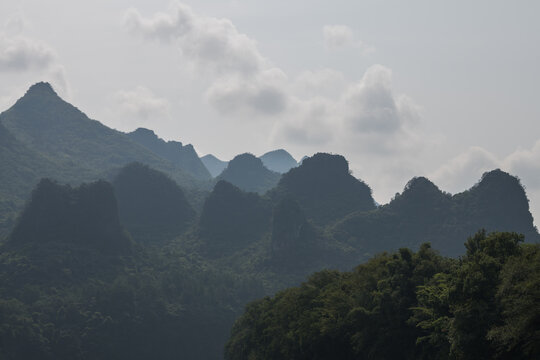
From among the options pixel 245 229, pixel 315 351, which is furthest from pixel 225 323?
pixel 315 351

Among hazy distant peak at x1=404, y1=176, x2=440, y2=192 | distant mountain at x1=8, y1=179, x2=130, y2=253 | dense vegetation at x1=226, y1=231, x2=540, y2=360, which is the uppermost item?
hazy distant peak at x1=404, y1=176, x2=440, y2=192

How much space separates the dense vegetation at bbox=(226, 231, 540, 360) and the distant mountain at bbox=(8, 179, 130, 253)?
6200 cm

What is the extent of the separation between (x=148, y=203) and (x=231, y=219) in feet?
67.7

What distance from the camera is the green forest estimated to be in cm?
3636

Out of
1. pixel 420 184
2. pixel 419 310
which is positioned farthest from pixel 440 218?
pixel 419 310

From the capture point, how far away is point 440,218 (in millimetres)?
151000

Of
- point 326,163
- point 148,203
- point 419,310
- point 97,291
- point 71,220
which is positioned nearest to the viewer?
point 419,310

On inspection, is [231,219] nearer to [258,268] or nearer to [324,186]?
[258,268]

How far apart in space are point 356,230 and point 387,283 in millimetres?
110584

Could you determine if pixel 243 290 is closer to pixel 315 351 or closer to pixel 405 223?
pixel 405 223

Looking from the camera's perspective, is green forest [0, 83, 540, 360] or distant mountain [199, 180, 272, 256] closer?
green forest [0, 83, 540, 360]

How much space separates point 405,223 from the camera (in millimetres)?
153500

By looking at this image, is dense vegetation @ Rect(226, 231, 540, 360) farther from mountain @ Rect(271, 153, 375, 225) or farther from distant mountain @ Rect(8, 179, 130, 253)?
mountain @ Rect(271, 153, 375, 225)

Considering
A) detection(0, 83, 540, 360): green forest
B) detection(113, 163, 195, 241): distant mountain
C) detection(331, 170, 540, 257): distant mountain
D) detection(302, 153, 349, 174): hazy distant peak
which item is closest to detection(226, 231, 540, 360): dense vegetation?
detection(0, 83, 540, 360): green forest
